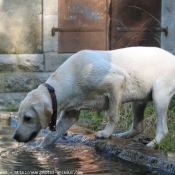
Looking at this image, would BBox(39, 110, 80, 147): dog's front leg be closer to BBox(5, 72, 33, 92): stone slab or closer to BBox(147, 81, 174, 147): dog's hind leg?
BBox(147, 81, 174, 147): dog's hind leg

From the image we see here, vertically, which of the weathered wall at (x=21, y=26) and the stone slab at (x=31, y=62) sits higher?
the weathered wall at (x=21, y=26)

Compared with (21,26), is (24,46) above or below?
below

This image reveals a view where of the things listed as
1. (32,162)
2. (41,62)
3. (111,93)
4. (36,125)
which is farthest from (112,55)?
(41,62)

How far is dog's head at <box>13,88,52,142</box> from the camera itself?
242 inches

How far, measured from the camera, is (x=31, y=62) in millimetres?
10883

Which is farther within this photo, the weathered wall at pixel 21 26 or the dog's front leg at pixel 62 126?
the weathered wall at pixel 21 26

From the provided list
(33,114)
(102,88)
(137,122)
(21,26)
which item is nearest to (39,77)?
(21,26)

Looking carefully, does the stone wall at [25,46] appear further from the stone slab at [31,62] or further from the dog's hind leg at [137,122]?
the dog's hind leg at [137,122]

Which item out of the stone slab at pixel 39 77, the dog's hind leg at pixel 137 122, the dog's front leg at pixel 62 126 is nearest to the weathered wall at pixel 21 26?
the stone slab at pixel 39 77

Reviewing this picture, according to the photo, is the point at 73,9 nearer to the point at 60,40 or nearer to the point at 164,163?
the point at 60,40

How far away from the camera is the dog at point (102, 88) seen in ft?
20.5

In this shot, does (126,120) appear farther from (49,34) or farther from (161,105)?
(49,34)

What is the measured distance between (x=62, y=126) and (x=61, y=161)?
98cm

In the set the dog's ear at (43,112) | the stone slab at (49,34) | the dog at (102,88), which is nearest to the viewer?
the dog's ear at (43,112)
